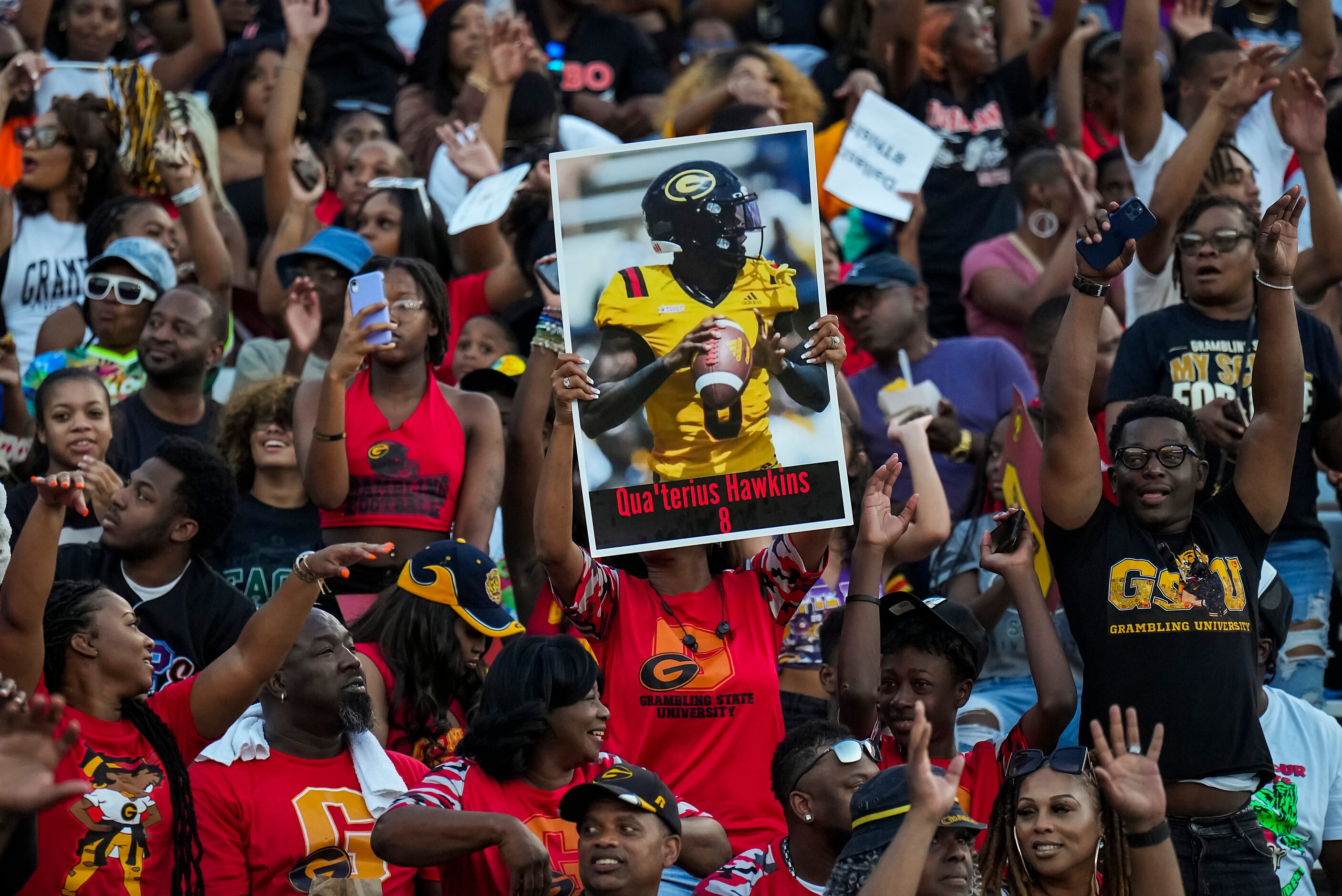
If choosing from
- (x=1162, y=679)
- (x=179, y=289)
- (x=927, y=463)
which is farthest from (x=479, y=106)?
(x=1162, y=679)

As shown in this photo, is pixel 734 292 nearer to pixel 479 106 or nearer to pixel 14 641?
pixel 14 641

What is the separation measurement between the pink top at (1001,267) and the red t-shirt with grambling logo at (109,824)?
4.39 m

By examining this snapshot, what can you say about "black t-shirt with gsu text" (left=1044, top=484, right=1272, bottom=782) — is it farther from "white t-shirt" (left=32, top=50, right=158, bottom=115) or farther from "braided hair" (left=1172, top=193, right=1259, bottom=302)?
"white t-shirt" (left=32, top=50, right=158, bottom=115)

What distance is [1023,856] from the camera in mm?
4113

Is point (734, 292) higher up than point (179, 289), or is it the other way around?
point (734, 292)

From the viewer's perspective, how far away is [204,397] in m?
6.35

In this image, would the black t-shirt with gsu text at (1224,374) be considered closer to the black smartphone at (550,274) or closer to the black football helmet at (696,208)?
the black football helmet at (696,208)

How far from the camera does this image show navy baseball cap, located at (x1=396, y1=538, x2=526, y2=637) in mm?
4957

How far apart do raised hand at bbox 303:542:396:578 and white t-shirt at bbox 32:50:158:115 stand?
422cm

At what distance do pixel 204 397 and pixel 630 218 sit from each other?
238cm

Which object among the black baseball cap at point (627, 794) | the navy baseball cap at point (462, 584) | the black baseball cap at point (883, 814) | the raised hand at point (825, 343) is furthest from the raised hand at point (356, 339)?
Answer: the black baseball cap at point (883, 814)

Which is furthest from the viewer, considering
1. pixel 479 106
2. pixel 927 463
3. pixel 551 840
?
pixel 479 106

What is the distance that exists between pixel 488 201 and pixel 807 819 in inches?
127

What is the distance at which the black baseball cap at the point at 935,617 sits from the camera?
4.88 m
